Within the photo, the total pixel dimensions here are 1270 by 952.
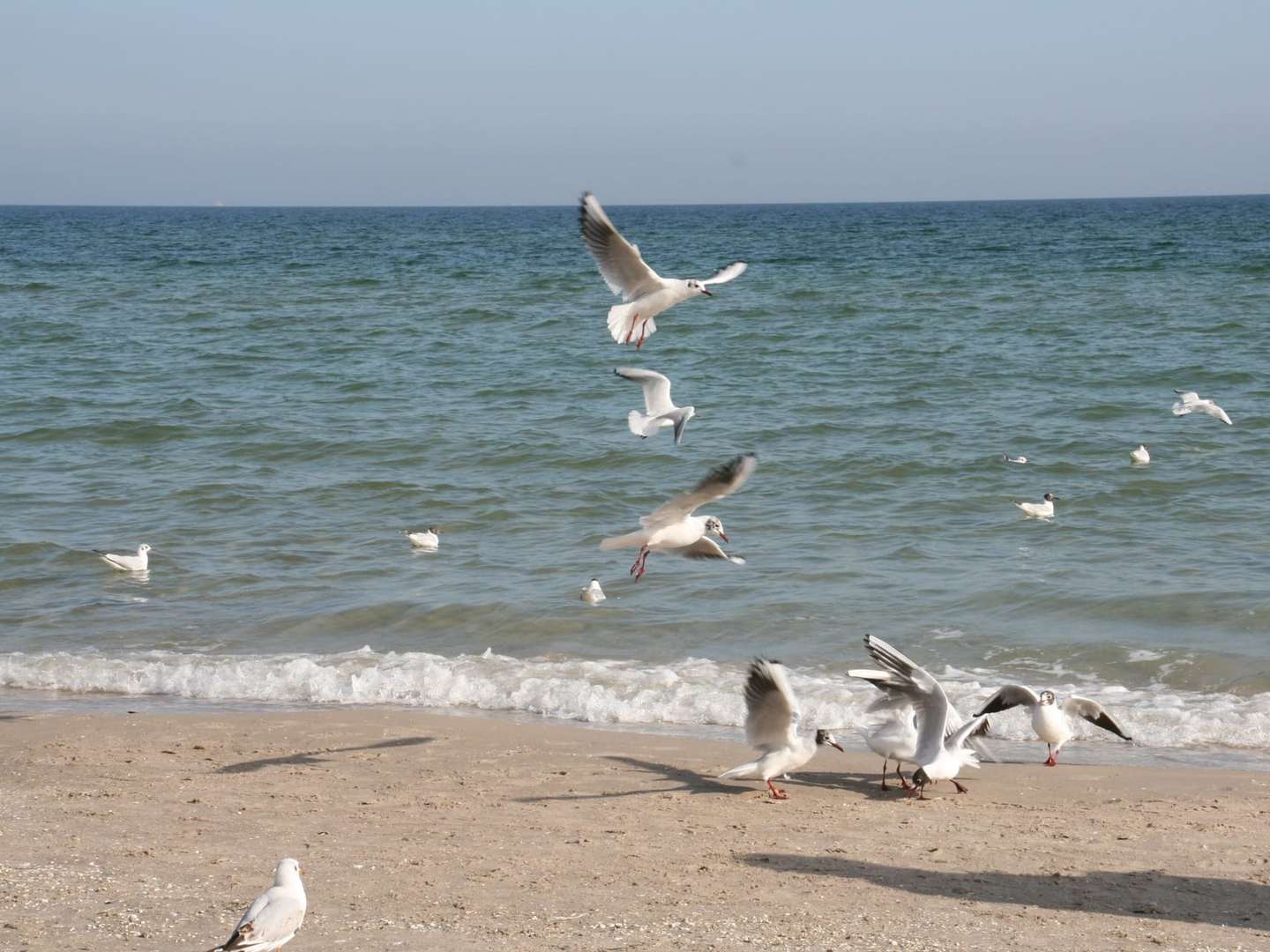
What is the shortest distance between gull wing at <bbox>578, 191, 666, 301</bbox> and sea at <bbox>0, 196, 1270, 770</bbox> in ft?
8.43

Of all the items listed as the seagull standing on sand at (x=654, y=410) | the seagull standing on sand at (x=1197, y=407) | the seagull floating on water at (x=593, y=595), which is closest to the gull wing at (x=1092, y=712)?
the seagull standing on sand at (x=654, y=410)

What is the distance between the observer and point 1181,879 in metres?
6.19

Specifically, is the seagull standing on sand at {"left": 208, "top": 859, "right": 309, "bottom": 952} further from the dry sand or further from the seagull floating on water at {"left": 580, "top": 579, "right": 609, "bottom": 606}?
the seagull floating on water at {"left": 580, "top": 579, "right": 609, "bottom": 606}

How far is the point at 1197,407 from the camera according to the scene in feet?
60.3

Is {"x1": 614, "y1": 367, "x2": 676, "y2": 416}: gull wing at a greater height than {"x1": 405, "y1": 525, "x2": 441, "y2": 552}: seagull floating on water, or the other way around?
{"x1": 614, "y1": 367, "x2": 676, "y2": 416}: gull wing

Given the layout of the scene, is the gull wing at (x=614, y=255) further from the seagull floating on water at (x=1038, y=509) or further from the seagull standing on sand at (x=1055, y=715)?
the seagull floating on water at (x=1038, y=509)

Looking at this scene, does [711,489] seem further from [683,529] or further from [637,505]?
[637,505]

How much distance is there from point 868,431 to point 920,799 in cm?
1139

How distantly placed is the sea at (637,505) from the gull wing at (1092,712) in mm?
321

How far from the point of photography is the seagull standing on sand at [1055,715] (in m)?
7.93

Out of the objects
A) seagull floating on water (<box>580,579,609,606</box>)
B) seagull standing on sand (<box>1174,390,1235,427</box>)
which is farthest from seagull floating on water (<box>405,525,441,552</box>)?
seagull standing on sand (<box>1174,390,1235,427</box>)

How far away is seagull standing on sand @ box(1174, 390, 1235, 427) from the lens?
60.0 ft

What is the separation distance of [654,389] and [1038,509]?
569 centimetres

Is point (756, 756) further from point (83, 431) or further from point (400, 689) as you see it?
point (83, 431)
